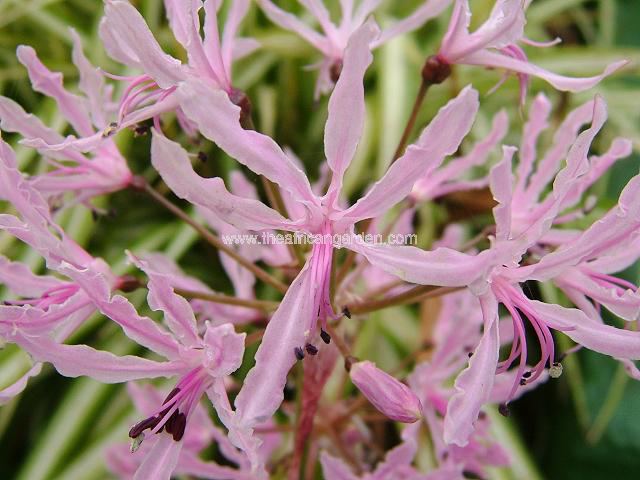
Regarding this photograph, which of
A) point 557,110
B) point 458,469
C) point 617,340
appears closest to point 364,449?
point 458,469

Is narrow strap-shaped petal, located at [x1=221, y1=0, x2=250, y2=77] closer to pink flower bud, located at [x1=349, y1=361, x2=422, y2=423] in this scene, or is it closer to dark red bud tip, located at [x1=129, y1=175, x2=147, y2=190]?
dark red bud tip, located at [x1=129, y1=175, x2=147, y2=190]

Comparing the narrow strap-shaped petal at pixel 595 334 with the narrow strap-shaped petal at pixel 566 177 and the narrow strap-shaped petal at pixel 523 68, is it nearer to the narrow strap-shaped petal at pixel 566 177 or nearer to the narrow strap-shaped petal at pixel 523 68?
the narrow strap-shaped petal at pixel 566 177

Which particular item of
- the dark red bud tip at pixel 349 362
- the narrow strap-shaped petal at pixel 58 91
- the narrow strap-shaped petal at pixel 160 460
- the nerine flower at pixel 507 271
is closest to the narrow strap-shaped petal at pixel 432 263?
the nerine flower at pixel 507 271

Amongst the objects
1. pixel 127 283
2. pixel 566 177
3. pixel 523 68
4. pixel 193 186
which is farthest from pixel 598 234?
pixel 127 283

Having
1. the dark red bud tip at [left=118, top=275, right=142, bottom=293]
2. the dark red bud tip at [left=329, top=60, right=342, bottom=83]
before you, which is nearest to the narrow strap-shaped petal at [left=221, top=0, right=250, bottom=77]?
the dark red bud tip at [left=329, top=60, right=342, bottom=83]

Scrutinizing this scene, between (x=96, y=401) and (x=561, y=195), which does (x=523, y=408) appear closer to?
(x=96, y=401)
